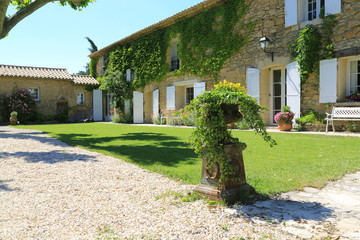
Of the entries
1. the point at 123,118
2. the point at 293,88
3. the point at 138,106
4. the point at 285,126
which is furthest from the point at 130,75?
the point at 285,126

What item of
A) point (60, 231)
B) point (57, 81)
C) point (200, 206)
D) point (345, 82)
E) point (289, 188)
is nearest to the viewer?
point (60, 231)

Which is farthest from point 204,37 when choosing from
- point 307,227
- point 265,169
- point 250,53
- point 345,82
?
point 307,227

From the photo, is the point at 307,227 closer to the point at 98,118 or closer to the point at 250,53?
the point at 250,53

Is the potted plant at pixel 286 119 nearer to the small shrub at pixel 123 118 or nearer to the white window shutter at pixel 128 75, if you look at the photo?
the small shrub at pixel 123 118

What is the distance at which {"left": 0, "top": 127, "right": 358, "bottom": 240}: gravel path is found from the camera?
1.97m

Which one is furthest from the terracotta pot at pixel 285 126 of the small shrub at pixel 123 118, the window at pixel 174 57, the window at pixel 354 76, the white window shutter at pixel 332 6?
the small shrub at pixel 123 118

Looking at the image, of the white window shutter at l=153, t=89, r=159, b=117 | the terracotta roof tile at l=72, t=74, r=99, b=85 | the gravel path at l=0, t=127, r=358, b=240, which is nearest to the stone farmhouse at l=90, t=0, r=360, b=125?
the white window shutter at l=153, t=89, r=159, b=117

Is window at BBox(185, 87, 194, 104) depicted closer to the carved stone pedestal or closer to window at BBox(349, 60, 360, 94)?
window at BBox(349, 60, 360, 94)

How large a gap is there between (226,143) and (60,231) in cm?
155

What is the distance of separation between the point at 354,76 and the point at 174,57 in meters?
8.41

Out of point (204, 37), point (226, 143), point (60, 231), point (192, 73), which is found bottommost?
point (60, 231)

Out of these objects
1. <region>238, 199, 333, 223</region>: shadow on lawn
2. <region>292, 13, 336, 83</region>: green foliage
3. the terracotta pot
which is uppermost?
<region>292, 13, 336, 83</region>: green foliage

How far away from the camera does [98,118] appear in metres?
18.6

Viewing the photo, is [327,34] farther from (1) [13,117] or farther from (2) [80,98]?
(2) [80,98]
